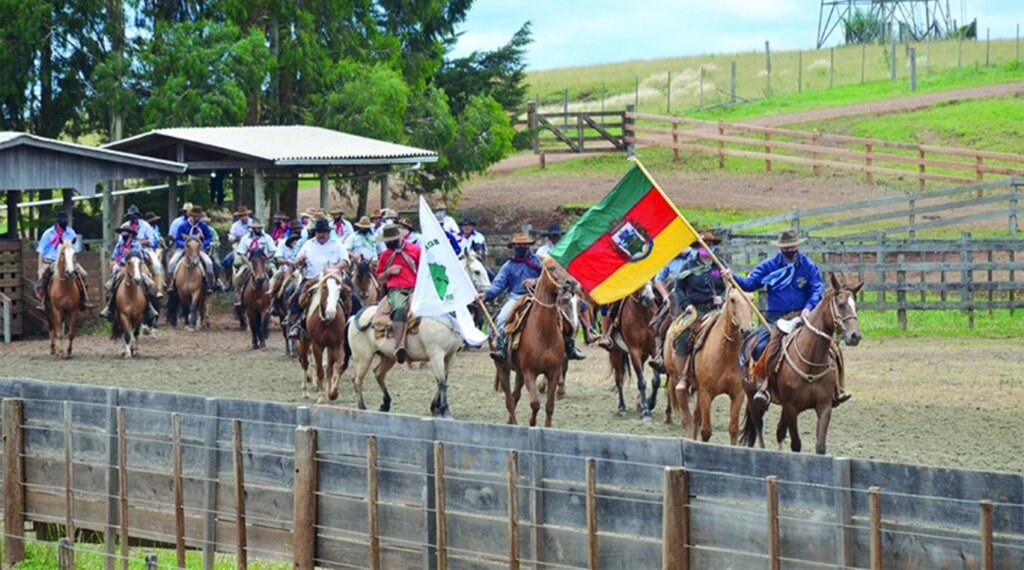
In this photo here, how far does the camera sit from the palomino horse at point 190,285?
33312 mm

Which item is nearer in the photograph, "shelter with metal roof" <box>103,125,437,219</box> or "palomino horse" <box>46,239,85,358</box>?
"palomino horse" <box>46,239,85,358</box>

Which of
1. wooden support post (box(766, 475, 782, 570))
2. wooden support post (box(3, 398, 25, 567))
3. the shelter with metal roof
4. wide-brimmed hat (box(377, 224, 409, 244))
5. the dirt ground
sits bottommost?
the dirt ground

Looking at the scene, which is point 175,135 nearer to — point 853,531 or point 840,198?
point 840,198

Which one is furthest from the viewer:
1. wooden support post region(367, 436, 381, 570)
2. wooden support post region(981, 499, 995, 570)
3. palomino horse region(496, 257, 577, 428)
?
palomino horse region(496, 257, 577, 428)

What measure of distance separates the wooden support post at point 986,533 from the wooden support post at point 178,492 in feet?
20.1

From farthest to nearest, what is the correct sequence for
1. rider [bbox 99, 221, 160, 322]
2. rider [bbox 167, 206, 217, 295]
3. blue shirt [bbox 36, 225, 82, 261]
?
rider [bbox 167, 206, 217, 295]
blue shirt [bbox 36, 225, 82, 261]
rider [bbox 99, 221, 160, 322]

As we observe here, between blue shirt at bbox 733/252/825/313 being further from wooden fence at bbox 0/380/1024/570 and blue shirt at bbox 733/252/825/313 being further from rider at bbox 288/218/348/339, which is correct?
rider at bbox 288/218/348/339

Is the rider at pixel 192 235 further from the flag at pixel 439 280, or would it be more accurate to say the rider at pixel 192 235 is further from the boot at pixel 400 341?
the flag at pixel 439 280

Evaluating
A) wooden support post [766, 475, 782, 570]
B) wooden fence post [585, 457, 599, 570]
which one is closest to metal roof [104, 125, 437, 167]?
wooden fence post [585, 457, 599, 570]

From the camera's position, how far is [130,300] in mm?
28953

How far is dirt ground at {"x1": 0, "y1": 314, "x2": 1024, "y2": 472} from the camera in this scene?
19.2 meters

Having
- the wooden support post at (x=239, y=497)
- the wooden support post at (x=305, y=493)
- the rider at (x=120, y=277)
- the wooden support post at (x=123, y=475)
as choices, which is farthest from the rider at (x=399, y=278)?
Result: the wooden support post at (x=305, y=493)

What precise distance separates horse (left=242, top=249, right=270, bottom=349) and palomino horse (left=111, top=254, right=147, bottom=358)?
1822mm

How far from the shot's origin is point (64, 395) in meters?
13.9
